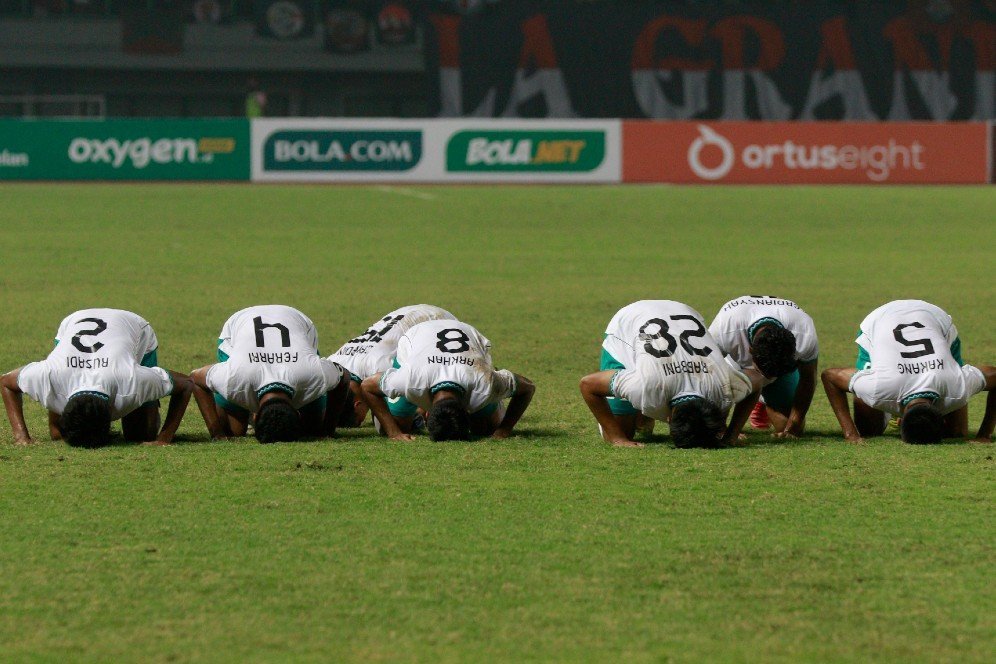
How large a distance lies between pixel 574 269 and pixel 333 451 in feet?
37.8

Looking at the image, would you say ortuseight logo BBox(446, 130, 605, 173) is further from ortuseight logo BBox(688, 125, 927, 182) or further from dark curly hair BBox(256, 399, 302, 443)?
dark curly hair BBox(256, 399, 302, 443)

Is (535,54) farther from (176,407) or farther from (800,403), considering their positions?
(176,407)

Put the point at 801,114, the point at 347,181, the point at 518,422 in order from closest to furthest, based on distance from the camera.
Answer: the point at 518,422 → the point at 347,181 → the point at 801,114

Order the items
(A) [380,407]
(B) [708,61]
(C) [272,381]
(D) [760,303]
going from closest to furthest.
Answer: (C) [272,381]
(A) [380,407]
(D) [760,303]
(B) [708,61]

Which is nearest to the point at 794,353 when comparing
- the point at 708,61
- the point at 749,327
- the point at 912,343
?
the point at 749,327

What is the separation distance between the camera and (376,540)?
6.57m

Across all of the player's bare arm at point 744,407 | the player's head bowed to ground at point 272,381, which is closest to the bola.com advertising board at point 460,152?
the player's head bowed to ground at point 272,381

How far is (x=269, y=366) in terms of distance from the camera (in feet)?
28.3

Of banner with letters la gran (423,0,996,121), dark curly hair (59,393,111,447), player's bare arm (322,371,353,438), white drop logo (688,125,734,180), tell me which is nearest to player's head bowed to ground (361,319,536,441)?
player's bare arm (322,371,353,438)

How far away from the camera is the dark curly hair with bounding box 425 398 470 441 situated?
342 inches

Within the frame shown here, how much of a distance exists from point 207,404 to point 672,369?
2.76 metres

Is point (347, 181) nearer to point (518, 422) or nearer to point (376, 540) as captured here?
point (518, 422)

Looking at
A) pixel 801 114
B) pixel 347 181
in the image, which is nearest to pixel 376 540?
pixel 347 181

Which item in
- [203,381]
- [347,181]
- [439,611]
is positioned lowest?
[439,611]
